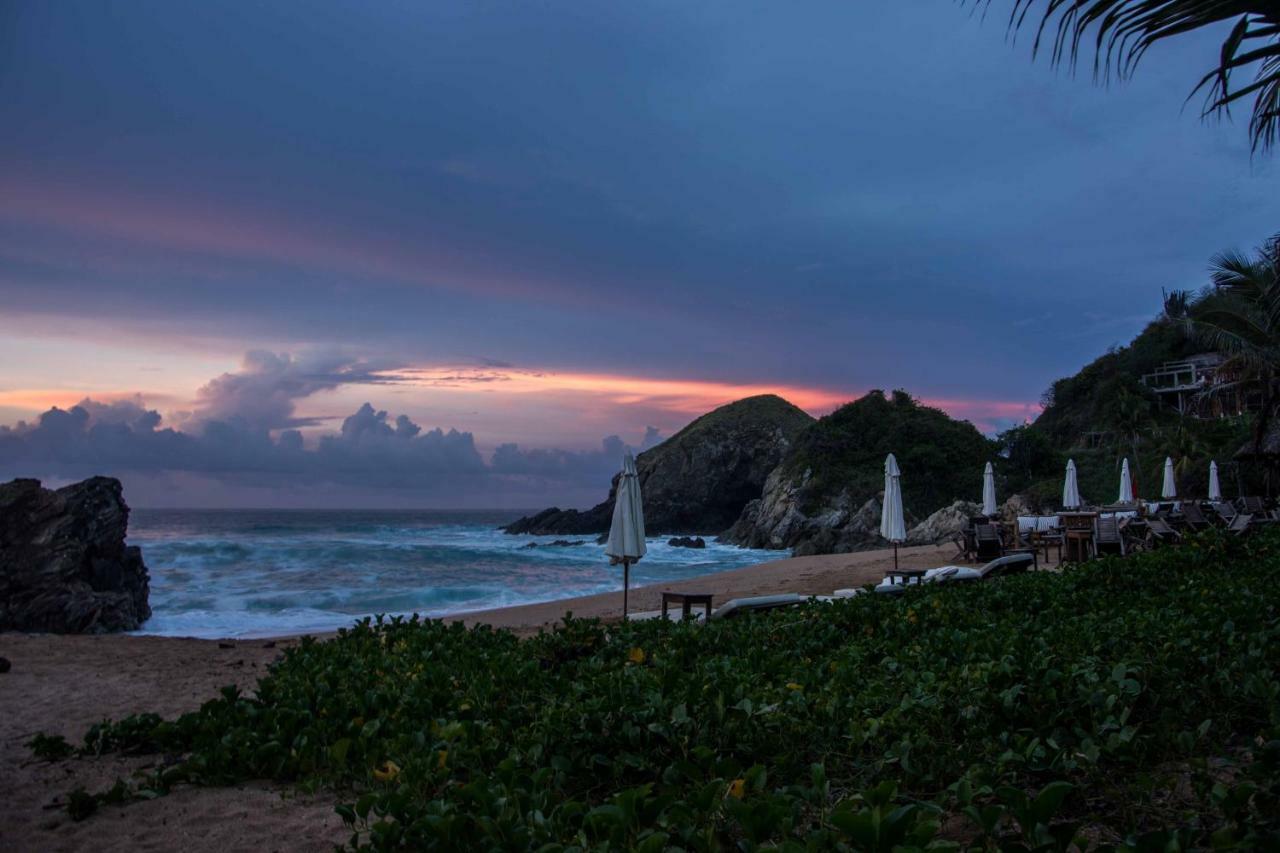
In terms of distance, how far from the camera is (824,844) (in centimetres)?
201

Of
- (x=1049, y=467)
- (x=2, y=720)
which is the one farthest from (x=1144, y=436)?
(x=2, y=720)

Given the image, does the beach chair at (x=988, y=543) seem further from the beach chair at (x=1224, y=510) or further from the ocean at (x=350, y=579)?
the ocean at (x=350, y=579)

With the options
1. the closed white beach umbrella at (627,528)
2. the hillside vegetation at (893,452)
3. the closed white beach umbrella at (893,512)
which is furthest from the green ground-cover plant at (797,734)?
the hillside vegetation at (893,452)

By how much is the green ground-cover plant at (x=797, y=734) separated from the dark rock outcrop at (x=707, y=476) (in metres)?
47.8

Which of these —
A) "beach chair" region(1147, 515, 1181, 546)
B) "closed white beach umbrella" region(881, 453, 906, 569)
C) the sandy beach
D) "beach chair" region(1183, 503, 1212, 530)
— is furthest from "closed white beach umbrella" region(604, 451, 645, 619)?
"beach chair" region(1183, 503, 1212, 530)

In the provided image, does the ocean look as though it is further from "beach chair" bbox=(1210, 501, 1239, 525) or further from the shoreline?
"beach chair" bbox=(1210, 501, 1239, 525)

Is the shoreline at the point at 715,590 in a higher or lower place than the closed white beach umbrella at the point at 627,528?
lower

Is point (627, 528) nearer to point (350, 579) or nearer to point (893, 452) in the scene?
point (350, 579)

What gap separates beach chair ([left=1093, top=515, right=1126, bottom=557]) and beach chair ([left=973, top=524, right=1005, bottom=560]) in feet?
7.98

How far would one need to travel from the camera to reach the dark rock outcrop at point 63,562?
14.7 m

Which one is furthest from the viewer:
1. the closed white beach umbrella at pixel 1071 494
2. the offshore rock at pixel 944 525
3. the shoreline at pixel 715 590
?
the offshore rock at pixel 944 525

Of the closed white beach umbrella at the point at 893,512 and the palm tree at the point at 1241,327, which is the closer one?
the palm tree at the point at 1241,327

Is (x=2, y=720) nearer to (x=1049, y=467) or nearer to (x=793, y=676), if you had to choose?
(x=793, y=676)

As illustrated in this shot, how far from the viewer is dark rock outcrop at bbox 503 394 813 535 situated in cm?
5372
